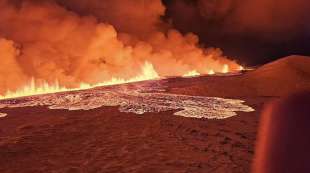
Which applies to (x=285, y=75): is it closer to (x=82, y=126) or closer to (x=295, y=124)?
→ (x=82, y=126)

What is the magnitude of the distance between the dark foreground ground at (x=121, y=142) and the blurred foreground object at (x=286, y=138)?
3797 mm

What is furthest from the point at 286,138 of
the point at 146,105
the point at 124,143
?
the point at 146,105

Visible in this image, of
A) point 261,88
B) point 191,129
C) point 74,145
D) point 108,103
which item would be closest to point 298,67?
point 261,88

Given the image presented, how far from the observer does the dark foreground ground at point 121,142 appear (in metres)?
6.80

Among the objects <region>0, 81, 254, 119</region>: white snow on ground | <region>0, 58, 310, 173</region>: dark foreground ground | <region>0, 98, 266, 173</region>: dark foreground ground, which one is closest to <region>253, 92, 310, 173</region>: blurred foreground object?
<region>0, 58, 310, 173</region>: dark foreground ground

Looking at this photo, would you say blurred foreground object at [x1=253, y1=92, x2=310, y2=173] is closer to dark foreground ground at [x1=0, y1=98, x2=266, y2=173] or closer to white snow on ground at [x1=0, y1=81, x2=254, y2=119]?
dark foreground ground at [x1=0, y1=98, x2=266, y2=173]

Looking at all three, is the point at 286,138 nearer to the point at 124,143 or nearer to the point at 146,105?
the point at 124,143

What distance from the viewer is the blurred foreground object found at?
64cm

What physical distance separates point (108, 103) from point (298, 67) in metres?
16.3

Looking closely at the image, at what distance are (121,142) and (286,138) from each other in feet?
26.9

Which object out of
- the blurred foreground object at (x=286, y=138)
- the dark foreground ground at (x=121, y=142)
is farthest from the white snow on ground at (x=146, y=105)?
the blurred foreground object at (x=286, y=138)

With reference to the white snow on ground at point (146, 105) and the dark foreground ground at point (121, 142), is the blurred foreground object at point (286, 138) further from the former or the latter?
the white snow on ground at point (146, 105)

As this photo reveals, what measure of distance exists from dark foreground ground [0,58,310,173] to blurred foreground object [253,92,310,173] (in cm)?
380

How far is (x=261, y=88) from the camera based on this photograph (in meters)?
23.6
